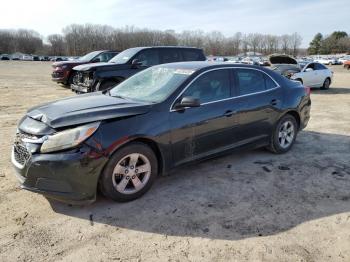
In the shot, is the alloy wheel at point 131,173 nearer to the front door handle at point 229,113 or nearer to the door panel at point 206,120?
the door panel at point 206,120

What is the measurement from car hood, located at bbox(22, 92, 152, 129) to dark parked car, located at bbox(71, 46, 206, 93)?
6295 millimetres

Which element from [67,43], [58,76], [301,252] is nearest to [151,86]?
[301,252]

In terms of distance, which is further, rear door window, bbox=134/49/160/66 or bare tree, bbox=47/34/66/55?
bare tree, bbox=47/34/66/55

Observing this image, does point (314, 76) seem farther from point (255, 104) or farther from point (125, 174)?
point (125, 174)

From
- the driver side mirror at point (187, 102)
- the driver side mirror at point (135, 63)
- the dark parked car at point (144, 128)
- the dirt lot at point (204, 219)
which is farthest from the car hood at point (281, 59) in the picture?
the driver side mirror at point (187, 102)

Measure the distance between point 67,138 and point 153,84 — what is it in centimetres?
167

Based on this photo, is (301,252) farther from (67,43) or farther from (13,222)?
(67,43)

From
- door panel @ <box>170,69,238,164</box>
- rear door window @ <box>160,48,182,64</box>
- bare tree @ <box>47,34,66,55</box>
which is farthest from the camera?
bare tree @ <box>47,34,66,55</box>

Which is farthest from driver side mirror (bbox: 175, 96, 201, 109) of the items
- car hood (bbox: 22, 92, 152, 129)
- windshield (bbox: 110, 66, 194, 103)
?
car hood (bbox: 22, 92, 152, 129)

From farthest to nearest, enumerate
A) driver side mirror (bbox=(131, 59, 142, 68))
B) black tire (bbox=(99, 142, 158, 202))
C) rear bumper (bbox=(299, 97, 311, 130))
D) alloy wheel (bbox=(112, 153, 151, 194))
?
1. driver side mirror (bbox=(131, 59, 142, 68))
2. rear bumper (bbox=(299, 97, 311, 130))
3. alloy wheel (bbox=(112, 153, 151, 194))
4. black tire (bbox=(99, 142, 158, 202))

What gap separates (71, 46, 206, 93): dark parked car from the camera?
10.7 metres

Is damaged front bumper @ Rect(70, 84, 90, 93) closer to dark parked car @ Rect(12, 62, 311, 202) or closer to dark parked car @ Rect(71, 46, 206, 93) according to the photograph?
dark parked car @ Rect(71, 46, 206, 93)

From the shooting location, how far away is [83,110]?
13.1 ft

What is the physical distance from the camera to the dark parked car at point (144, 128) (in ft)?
11.8
